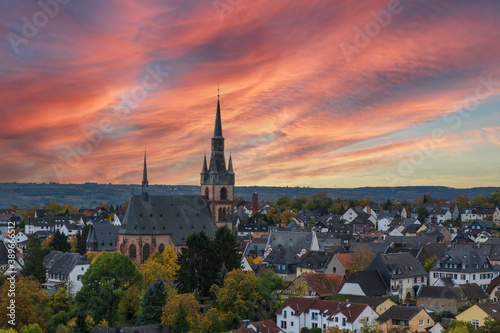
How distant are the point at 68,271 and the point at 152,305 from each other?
24.6 meters

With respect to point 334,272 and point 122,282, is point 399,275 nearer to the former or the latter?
point 334,272

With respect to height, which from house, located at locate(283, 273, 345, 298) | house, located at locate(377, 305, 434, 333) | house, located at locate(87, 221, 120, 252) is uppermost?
house, located at locate(87, 221, 120, 252)

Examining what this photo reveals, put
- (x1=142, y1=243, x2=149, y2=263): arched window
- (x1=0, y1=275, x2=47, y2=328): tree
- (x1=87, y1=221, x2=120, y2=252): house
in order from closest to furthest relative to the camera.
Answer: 1. (x1=0, y1=275, x2=47, y2=328): tree
2. (x1=142, y1=243, x2=149, y2=263): arched window
3. (x1=87, y1=221, x2=120, y2=252): house

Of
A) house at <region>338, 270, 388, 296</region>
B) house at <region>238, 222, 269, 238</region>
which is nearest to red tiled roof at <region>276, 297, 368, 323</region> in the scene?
house at <region>338, 270, 388, 296</region>

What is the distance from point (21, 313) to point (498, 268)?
211 ft

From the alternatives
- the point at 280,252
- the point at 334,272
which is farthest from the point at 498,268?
the point at 280,252

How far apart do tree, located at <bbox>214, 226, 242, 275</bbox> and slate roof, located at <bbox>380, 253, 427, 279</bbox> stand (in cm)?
1961

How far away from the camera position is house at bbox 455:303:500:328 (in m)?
65.5

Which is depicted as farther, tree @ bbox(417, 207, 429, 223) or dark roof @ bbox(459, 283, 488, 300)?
tree @ bbox(417, 207, 429, 223)

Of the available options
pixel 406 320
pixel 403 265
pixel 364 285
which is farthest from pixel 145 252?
pixel 406 320

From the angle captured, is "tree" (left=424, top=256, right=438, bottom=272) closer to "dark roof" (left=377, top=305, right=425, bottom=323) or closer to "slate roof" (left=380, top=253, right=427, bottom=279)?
"slate roof" (left=380, top=253, right=427, bottom=279)

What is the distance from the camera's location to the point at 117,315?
253ft

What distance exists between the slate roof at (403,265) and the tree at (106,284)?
Result: 3262 cm

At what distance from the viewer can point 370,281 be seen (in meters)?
80.2
